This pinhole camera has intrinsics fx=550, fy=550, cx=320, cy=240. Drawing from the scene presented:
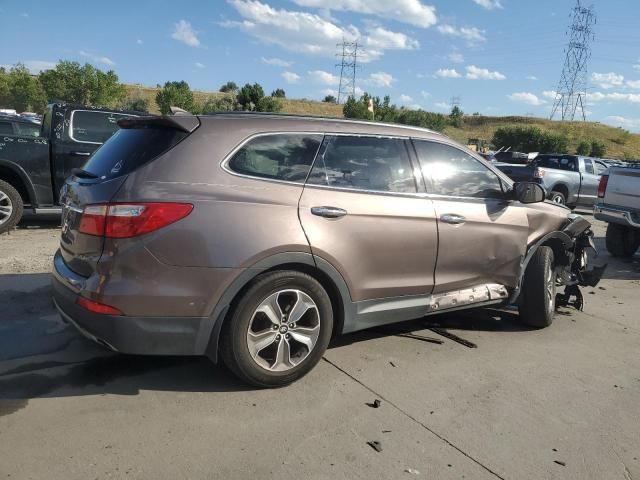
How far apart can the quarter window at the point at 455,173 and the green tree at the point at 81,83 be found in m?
59.8

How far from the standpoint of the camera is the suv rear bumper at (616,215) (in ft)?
28.9

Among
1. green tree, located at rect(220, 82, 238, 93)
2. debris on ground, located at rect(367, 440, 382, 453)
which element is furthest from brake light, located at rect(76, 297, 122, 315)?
green tree, located at rect(220, 82, 238, 93)

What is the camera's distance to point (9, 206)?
796cm

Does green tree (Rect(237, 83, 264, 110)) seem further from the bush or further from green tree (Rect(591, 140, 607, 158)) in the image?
green tree (Rect(591, 140, 607, 158))

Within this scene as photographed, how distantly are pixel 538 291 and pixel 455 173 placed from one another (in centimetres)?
149

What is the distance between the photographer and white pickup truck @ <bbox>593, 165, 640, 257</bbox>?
29.0 ft

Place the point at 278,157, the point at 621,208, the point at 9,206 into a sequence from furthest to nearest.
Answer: the point at 621,208
the point at 9,206
the point at 278,157

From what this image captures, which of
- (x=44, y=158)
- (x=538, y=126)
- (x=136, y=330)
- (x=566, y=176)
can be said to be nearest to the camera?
(x=136, y=330)

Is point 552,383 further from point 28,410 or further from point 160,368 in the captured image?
point 28,410

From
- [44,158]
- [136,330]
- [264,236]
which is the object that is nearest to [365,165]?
[264,236]

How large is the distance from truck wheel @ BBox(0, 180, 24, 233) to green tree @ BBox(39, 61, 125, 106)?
54751 millimetres

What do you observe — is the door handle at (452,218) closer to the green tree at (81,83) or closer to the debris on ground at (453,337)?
the debris on ground at (453,337)

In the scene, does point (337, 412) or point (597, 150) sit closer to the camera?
point (337, 412)

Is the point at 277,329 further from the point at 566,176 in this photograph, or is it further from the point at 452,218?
the point at 566,176
